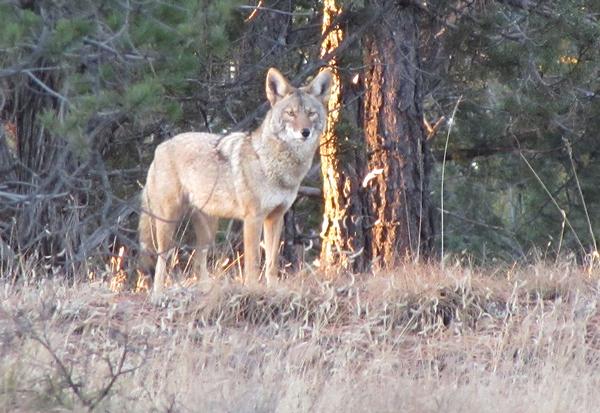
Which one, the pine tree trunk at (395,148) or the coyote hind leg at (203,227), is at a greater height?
the pine tree trunk at (395,148)

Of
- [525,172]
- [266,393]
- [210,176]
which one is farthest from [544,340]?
[525,172]

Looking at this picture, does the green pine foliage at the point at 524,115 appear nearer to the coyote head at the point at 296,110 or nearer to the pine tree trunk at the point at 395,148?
the pine tree trunk at the point at 395,148

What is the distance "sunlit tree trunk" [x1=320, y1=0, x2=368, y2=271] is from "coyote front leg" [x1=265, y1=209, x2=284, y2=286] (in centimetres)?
166

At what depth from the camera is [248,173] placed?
10.9m

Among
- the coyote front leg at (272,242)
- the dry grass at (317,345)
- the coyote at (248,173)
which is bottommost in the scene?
the dry grass at (317,345)

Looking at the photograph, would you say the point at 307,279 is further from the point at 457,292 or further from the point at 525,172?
the point at 525,172

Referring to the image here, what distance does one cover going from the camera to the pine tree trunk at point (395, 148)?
40.7 ft

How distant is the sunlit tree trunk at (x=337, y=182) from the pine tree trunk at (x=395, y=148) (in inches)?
9.1

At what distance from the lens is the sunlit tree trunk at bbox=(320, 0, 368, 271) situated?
12.7 metres

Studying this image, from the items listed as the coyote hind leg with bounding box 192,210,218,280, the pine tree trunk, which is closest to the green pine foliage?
the pine tree trunk

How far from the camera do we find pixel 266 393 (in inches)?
253

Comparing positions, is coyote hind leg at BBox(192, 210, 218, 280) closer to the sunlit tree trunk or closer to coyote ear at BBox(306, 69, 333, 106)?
the sunlit tree trunk

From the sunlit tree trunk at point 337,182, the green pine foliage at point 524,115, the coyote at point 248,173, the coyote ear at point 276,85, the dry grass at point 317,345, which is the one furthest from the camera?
the green pine foliage at point 524,115

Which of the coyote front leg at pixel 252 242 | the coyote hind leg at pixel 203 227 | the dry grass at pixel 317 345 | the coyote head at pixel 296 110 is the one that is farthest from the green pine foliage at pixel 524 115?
the coyote hind leg at pixel 203 227
